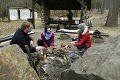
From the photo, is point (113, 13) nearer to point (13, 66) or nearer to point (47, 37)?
point (47, 37)

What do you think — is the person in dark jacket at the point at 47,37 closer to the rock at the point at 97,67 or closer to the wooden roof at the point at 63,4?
the rock at the point at 97,67

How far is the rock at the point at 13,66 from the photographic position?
10.4 feet

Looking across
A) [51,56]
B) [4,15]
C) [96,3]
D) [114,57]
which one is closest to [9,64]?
[114,57]

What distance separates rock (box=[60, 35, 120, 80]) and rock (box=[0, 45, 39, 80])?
738 mm

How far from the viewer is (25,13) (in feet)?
83.9

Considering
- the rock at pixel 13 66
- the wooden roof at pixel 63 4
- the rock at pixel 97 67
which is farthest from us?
the wooden roof at pixel 63 4

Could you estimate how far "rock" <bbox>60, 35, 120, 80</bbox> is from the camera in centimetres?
356

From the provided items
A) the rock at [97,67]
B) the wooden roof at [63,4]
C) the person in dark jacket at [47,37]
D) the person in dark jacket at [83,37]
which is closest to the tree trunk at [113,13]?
the wooden roof at [63,4]

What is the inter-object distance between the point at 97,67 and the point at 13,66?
4.37ft

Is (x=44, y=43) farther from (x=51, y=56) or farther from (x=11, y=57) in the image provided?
(x=11, y=57)

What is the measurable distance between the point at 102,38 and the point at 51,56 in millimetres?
4208

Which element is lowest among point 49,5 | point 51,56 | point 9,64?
point 51,56

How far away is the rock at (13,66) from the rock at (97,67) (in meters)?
0.74

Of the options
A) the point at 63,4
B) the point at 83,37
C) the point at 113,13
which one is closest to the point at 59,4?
the point at 63,4
